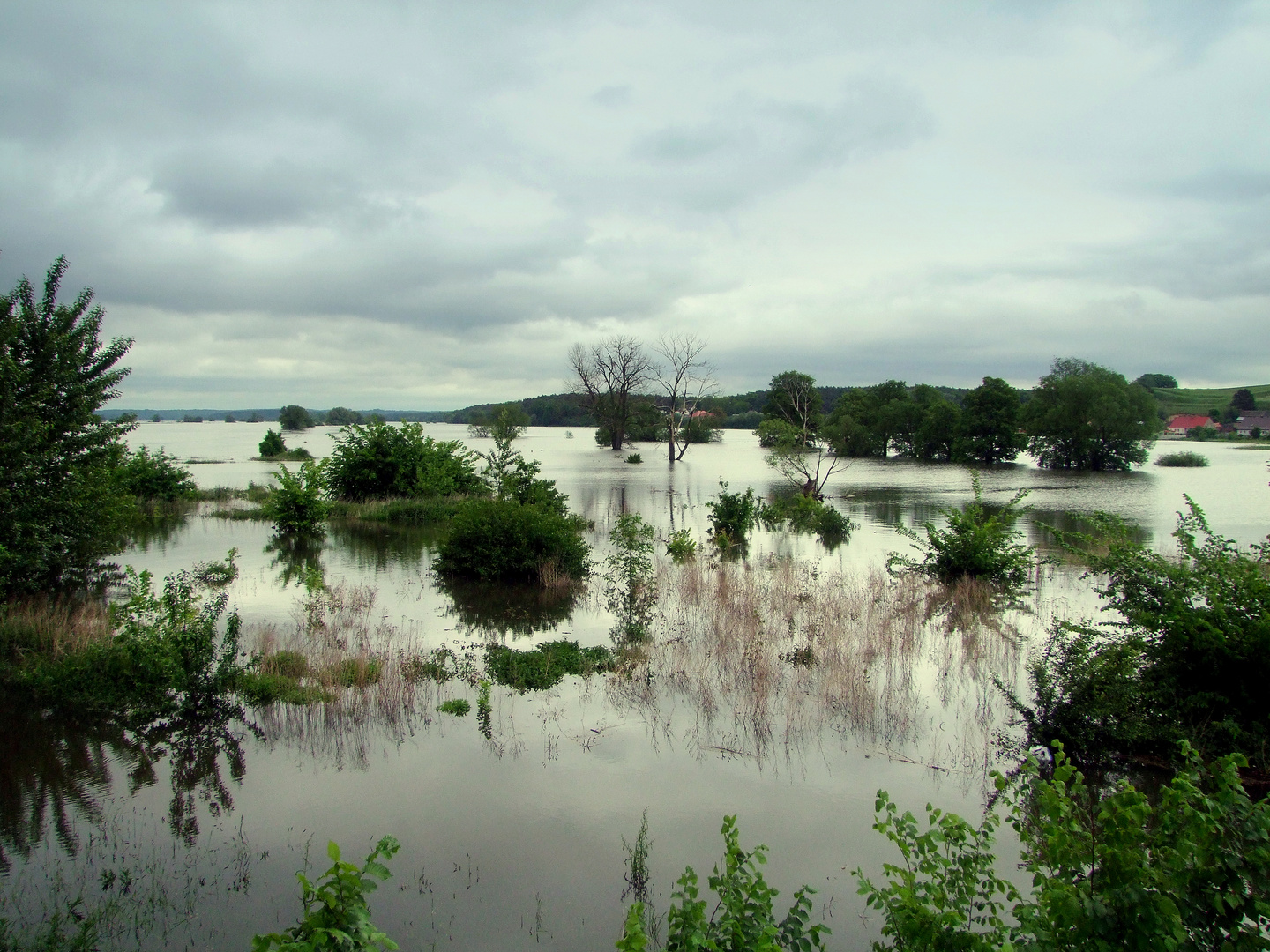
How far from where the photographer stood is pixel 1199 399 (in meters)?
121

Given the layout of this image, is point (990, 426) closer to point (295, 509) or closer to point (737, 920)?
point (295, 509)

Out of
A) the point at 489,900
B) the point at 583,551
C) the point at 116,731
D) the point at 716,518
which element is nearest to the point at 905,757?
the point at 489,900

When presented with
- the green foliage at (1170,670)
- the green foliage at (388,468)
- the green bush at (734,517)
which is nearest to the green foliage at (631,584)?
the green bush at (734,517)

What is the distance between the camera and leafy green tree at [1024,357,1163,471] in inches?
2077

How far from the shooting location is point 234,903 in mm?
4992

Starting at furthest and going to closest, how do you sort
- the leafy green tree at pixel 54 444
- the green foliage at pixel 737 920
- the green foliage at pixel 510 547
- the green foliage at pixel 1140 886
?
the green foliage at pixel 510 547
the leafy green tree at pixel 54 444
the green foliage at pixel 737 920
the green foliage at pixel 1140 886

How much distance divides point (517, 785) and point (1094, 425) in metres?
57.3

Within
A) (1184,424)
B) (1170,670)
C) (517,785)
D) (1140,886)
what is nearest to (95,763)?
(517,785)

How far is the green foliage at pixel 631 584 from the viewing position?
12.3 metres

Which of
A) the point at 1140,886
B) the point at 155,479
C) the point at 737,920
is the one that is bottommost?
the point at 737,920

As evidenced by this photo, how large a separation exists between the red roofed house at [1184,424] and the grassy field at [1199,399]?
127 inches

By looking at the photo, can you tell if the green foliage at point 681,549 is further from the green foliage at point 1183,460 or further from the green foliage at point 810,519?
the green foliage at point 1183,460

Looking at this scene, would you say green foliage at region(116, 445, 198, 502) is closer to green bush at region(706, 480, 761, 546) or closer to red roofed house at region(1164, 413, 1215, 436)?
green bush at region(706, 480, 761, 546)

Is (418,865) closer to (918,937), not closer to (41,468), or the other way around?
(918,937)
